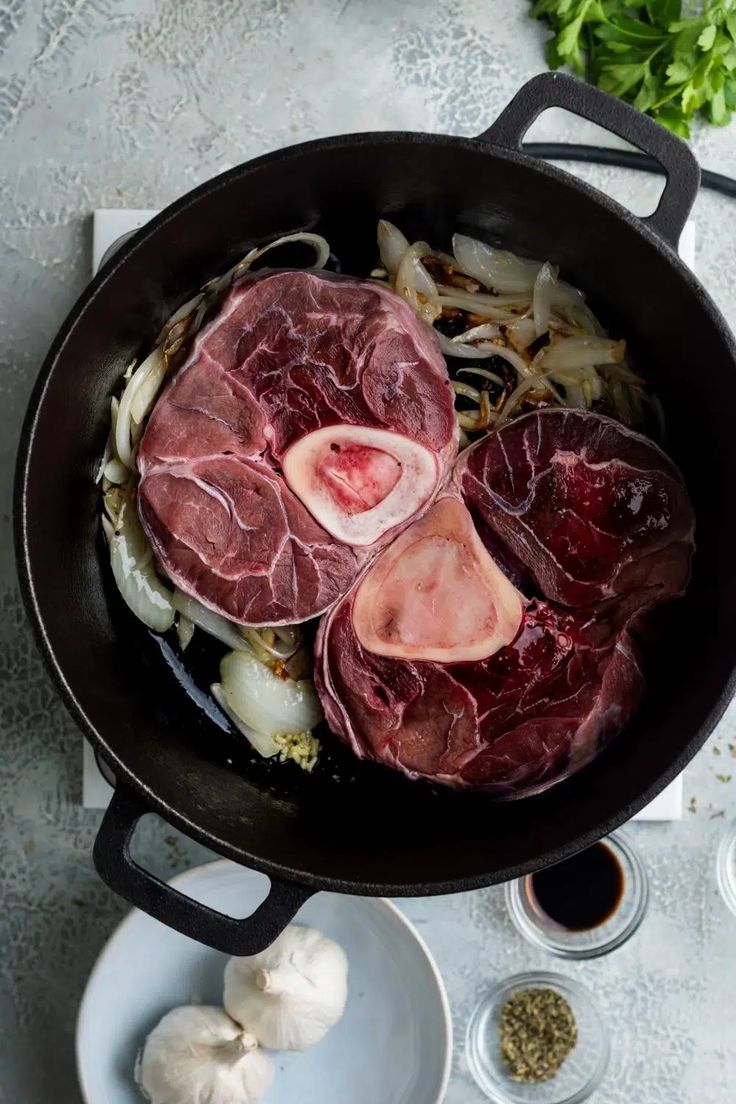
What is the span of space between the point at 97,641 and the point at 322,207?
936 millimetres

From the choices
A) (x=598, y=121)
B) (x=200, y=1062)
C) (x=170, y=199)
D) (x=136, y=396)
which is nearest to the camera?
(x=598, y=121)

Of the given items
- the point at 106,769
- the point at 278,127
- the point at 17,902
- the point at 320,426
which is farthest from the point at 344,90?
the point at 17,902

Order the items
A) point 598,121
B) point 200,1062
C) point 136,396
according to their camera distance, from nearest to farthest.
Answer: point 598,121 → point 136,396 → point 200,1062

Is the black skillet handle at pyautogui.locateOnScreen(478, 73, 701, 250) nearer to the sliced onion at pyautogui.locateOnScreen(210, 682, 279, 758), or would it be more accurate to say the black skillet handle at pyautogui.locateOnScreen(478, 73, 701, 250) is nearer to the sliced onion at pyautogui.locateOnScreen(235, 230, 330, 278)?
the sliced onion at pyautogui.locateOnScreen(235, 230, 330, 278)

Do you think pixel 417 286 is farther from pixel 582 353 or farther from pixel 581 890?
pixel 581 890

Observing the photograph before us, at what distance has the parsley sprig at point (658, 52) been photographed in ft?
7.19

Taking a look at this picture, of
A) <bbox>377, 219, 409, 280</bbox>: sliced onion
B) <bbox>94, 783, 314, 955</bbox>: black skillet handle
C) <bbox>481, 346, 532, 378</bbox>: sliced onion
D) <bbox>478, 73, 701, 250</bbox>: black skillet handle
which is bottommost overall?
<bbox>94, 783, 314, 955</bbox>: black skillet handle

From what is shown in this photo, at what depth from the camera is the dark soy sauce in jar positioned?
7.69ft

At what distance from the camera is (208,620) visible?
2125 millimetres

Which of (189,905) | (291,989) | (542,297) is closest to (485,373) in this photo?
(542,297)

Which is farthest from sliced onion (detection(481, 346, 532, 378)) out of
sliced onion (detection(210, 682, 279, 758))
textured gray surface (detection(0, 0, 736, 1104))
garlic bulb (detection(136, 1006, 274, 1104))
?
garlic bulb (detection(136, 1006, 274, 1104))

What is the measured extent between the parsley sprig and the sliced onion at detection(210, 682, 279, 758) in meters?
1.48

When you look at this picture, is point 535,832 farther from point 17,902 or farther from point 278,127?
point 278,127

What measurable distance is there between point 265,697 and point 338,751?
203mm
